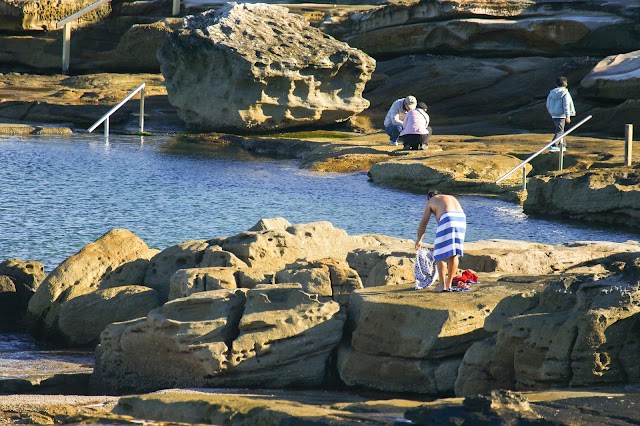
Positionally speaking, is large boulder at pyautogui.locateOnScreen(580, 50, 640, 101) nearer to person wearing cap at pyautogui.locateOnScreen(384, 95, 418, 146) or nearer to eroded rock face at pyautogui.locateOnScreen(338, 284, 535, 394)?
person wearing cap at pyautogui.locateOnScreen(384, 95, 418, 146)

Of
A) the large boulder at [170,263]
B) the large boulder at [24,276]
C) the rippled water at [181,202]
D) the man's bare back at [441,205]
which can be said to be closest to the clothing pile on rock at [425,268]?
the man's bare back at [441,205]

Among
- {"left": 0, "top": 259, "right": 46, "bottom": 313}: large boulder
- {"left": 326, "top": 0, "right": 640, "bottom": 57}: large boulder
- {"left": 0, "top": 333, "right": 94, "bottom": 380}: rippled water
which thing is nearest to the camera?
{"left": 0, "top": 333, "right": 94, "bottom": 380}: rippled water

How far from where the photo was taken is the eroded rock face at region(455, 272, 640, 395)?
866 centimetres

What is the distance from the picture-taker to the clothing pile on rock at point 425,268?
11.0 m

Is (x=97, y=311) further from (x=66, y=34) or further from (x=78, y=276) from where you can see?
(x=66, y=34)

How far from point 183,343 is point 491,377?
114 inches

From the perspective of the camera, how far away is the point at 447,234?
35.8ft

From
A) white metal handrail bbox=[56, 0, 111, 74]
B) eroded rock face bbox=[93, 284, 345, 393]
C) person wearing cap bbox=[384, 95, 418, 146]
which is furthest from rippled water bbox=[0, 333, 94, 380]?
white metal handrail bbox=[56, 0, 111, 74]

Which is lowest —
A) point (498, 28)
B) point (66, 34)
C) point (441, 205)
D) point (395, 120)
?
point (441, 205)

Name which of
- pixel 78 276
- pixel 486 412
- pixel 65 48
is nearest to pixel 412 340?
pixel 486 412

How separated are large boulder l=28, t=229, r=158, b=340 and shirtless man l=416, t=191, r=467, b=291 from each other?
3.69 m

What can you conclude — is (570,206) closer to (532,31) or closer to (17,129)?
(532,31)

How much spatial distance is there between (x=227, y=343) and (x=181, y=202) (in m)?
10.0

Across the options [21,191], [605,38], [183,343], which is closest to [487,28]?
[605,38]
